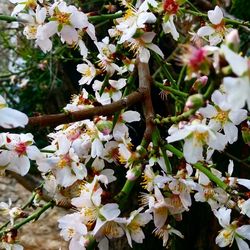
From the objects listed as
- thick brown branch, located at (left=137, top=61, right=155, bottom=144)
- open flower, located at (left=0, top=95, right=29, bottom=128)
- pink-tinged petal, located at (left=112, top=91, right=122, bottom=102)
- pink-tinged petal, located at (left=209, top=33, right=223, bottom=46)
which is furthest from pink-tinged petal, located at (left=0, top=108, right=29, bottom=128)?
pink-tinged petal, located at (left=209, top=33, right=223, bottom=46)

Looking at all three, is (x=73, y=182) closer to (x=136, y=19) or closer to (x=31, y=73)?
(x=136, y=19)

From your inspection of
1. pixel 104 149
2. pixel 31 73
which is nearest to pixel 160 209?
pixel 104 149

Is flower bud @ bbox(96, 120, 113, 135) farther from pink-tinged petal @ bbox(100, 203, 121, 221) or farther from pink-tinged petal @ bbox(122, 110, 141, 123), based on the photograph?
pink-tinged petal @ bbox(100, 203, 121, 221)

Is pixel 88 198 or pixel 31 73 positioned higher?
pixel 88 198

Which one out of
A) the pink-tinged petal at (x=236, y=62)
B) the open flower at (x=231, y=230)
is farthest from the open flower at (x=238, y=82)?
the open flower at (x=231, y=230)

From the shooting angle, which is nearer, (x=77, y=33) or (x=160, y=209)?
(x=160, y=209)

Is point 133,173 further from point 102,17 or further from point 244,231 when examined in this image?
point 102,17

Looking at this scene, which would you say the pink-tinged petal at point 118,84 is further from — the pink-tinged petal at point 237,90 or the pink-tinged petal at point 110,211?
the pink-tinged petal at point 237,90
